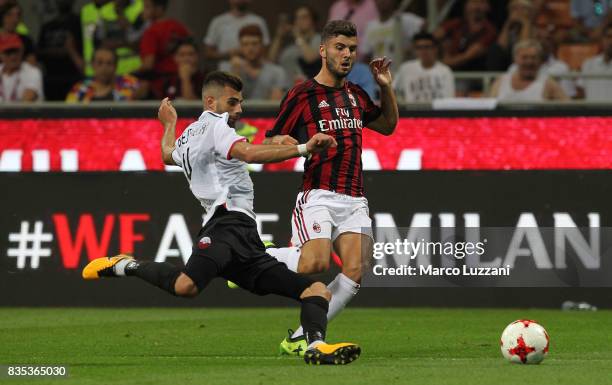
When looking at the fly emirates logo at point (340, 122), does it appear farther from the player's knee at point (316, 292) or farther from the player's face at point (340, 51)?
the player's knee at point (316, 292)

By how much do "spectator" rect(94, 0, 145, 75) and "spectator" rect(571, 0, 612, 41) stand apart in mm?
5623

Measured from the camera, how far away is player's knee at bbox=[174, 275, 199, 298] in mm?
9008

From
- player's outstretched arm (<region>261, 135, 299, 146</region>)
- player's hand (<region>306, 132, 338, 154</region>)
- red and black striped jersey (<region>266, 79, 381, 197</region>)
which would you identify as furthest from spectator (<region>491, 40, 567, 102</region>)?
player's hand (<region>306, 132, 338, 154</region>)

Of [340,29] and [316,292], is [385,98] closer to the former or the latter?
[340,29]

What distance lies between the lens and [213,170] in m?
9.23

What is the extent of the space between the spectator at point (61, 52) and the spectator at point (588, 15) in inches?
252

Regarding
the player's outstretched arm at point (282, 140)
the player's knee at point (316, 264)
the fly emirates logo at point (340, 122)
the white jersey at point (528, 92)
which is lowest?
the player's knee at point (316, 264)

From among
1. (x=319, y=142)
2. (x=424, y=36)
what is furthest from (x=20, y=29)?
(x=319, y=142)

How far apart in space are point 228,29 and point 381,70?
7923mm

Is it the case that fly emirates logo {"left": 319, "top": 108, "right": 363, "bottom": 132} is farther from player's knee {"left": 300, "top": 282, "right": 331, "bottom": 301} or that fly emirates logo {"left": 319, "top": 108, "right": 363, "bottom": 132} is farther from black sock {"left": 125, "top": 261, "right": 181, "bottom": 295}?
black sock {"left": 125, "top": 261, "right": 181, "bottom": 295}

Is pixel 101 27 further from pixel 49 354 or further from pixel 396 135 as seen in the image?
pixel 49 354

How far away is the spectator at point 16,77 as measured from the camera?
16234 millimetres

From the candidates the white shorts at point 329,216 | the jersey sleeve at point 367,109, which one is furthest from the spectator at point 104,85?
the white shorts at point 329,216

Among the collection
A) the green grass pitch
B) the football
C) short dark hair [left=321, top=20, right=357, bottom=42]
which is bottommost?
the green grass pitch
